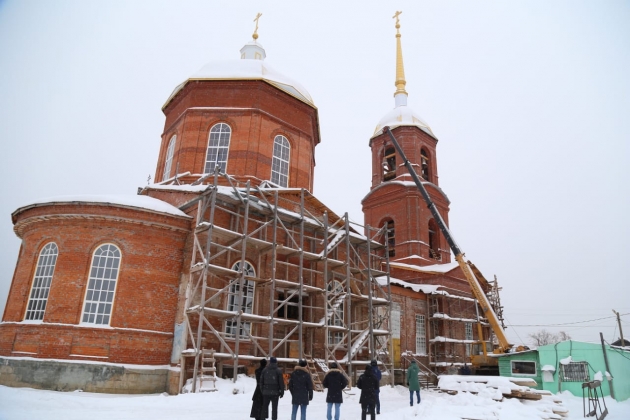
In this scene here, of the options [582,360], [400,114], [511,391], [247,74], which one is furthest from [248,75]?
[582,360]

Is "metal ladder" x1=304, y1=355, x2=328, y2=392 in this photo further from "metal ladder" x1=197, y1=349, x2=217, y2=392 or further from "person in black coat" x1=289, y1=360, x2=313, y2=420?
"person in black coat" x1=289, y1=360, x2=313, y2=420

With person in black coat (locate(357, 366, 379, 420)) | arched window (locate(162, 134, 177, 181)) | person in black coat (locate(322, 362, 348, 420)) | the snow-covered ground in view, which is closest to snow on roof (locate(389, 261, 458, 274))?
arched window (locate(162, 134, 177, 181))

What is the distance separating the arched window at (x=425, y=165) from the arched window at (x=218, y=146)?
14.9 meters

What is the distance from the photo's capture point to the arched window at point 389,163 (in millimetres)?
29594

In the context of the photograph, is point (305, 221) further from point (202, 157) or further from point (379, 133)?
point (379, 133)

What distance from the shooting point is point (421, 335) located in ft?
79.4

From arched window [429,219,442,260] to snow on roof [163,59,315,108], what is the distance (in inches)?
481

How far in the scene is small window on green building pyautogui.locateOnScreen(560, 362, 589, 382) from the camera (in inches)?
660

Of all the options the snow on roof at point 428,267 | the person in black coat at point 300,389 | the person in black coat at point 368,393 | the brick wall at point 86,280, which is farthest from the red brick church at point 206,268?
the person in black coat at point 368,393

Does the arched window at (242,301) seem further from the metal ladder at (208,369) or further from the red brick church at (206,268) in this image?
the metal ladder at (208,369)

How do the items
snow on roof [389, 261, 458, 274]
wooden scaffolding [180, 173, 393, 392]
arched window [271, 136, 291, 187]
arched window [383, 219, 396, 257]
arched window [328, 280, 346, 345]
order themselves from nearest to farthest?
wooden scaffolding [180, 173, 393, 392]
arched window [328, 280, 346, 345]
arched window [271, 136, 291, 187]
snow on roof [389, 261, 458, 274]
arched window [383, 219, 396, 257]

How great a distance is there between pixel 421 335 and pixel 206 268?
15.2 metres

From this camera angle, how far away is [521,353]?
18188 millimetres

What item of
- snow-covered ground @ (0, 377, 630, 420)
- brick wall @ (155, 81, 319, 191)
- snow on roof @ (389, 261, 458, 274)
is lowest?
snow-covered ground @ (0, 377, 630, 420)
